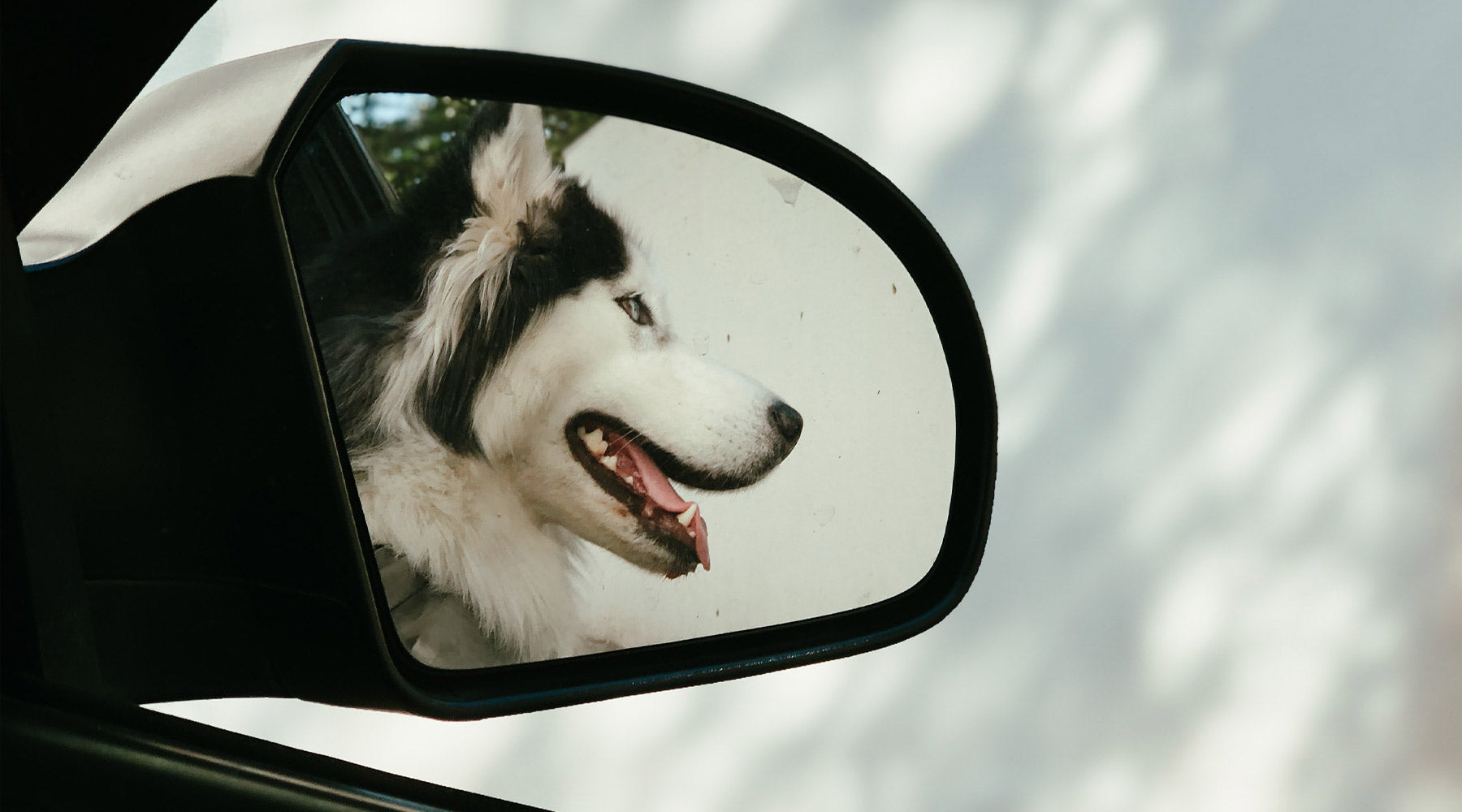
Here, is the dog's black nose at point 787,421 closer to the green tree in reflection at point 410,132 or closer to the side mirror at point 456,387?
the side mirror at point 456,387

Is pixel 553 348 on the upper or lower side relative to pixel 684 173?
lower

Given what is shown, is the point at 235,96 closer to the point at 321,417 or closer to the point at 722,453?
the point at 321,417

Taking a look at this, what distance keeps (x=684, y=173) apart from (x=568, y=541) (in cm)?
37

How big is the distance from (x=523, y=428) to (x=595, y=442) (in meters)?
0.06

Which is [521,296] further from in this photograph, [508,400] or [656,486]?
[656,486]

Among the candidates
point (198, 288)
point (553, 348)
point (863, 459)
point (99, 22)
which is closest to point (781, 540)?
point (863, 459)

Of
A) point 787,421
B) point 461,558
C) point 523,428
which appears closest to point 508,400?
point 523,428

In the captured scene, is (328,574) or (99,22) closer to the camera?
(99,22)

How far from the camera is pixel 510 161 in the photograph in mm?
869

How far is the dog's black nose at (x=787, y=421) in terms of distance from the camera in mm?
1038

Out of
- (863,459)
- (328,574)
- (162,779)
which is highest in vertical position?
(863,459)

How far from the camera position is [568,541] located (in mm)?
918

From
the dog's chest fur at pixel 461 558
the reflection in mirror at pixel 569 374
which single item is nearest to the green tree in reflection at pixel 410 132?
the reflection in mirror at pixel 569 374

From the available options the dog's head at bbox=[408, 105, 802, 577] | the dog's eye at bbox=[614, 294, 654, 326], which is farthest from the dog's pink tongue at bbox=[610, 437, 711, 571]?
the dog's eye at bbox=[614, 294, 654, 326]
